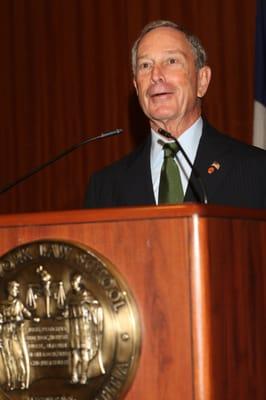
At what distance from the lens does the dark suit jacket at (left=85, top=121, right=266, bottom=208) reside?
299cm

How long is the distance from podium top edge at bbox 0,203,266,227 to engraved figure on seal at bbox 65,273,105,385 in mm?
141

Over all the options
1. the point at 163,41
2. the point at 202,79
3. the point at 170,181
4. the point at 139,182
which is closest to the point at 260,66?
the point at 202,79

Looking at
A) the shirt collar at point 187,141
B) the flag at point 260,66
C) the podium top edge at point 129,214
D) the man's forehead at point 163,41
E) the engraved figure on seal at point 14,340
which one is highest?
the flag at point 260,66

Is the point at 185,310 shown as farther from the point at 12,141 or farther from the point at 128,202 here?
the point at 12,141

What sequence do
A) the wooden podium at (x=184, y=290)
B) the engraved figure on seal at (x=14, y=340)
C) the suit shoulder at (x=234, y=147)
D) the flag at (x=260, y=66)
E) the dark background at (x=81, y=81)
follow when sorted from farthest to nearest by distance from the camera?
the dark background at (x=81, y=81) → the flag at (x=260, y=66) → the suit shoulder at (x=234, y=147) → the engraved figure on seal at (x=14, y=340) → the wooden podium at (x=184, y=290)

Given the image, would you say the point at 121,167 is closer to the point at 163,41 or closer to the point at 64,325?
the point at 163,41

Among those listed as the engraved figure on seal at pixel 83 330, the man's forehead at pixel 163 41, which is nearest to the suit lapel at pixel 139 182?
the man's forehead at pixel 163 41

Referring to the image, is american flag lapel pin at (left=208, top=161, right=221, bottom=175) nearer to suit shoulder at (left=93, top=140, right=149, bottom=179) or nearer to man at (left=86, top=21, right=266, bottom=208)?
man at (left=86, top=21, right=266, bottom=208)

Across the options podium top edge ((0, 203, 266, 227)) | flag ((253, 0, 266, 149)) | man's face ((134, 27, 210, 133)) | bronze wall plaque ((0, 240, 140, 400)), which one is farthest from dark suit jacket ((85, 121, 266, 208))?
flag ((253, 0, 266, 149))

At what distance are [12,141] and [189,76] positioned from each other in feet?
9.82

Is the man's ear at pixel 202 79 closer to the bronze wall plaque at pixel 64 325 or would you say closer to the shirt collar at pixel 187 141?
the shirt collar at pixel 187 141

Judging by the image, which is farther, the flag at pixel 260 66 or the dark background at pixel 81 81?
the dark background at pixel 81 81

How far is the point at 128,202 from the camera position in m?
3.20

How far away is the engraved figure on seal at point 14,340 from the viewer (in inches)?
86.4
